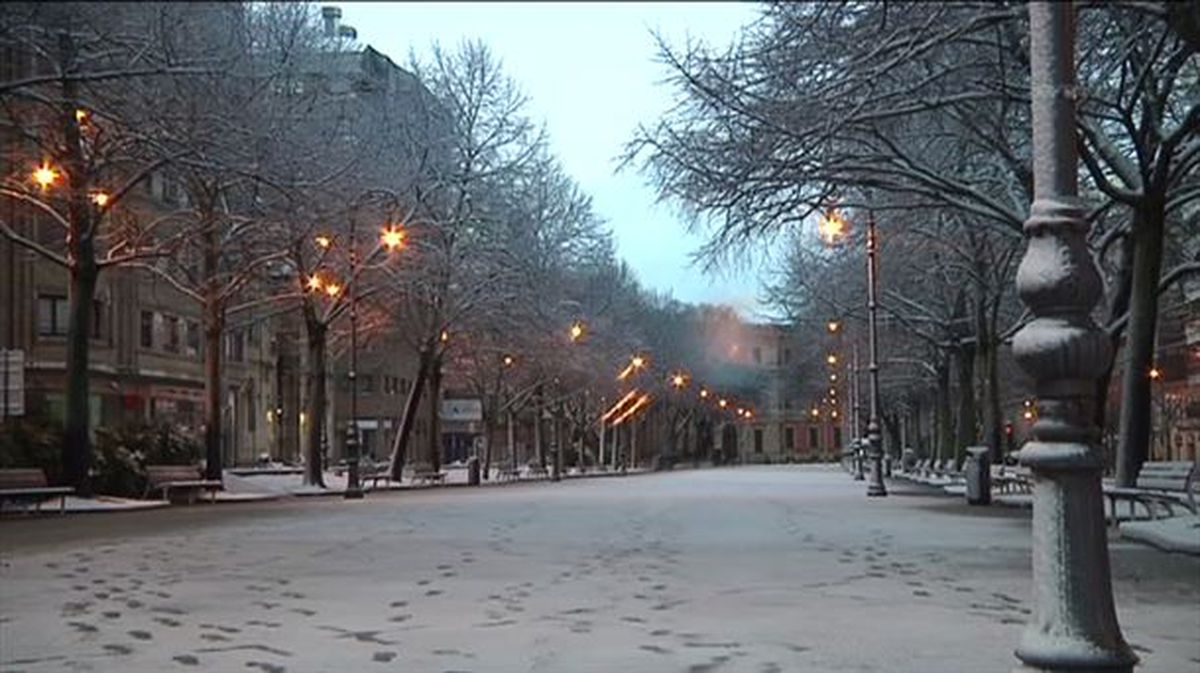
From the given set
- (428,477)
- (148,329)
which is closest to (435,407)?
(428,477)

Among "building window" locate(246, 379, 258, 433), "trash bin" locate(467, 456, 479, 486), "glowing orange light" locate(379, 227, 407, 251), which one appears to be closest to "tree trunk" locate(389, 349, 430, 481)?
"trash bin" locate(467, 456, 479, 486)

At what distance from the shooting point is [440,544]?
2058 centimetres

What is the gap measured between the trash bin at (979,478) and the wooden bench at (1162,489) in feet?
25.8

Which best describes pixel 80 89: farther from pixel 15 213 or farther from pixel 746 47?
pixel 15 213

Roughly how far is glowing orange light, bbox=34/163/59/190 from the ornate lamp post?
2793 cm

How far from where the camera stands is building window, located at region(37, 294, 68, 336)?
5753cm

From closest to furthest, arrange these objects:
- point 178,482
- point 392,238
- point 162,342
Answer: point 178,482
point 392,238
point 162,342

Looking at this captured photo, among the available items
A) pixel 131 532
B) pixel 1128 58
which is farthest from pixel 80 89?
pixel 1128 58

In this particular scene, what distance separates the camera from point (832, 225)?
34.9 meters

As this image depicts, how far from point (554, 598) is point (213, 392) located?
31060 mm

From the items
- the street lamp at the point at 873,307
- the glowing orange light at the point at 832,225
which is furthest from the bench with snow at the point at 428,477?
the street lamp at the point at 873,307

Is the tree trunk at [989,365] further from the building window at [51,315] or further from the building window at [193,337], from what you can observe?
the building window at [193,337]

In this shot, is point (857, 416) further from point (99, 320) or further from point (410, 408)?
point (99, 320)

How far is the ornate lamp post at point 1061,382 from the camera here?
6.38m
